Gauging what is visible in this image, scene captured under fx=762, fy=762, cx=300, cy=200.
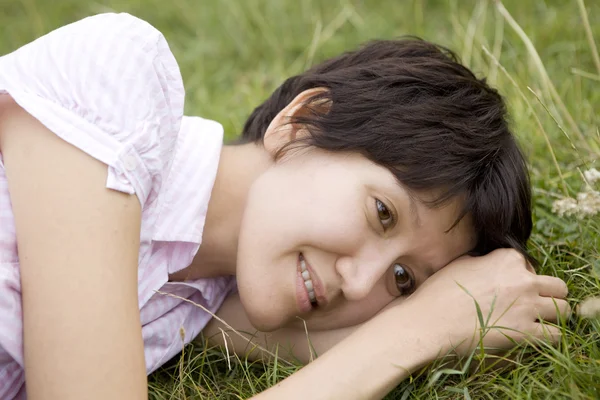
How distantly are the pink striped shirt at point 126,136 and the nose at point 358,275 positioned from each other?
40 centimetres

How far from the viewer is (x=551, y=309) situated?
1871mm

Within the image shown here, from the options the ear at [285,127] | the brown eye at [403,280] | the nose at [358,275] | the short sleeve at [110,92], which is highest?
the short sleeve at [110,92]

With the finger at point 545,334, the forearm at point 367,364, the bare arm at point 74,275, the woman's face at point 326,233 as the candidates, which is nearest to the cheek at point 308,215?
the woman's face at point 326,233

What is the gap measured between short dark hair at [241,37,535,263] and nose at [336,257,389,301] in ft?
0.68

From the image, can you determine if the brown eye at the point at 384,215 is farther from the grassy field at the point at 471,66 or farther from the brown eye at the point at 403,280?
the grassy field at the point at 471,66

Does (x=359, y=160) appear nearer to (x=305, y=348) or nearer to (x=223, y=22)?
(x=305, y=348)

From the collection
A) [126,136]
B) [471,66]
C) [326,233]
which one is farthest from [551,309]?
[471,66]

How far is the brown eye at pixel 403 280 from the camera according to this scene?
1.96 m

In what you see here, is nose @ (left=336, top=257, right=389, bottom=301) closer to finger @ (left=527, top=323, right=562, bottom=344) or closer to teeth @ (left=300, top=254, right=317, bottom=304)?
teeth @ (left=300, top=254, right=317, bottom=304)

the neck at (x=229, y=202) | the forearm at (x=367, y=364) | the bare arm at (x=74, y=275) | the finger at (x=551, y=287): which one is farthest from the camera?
the neck at (x=229, y=202)

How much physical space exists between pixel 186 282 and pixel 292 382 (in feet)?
1.98

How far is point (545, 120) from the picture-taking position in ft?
9.66

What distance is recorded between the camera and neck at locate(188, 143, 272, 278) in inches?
81.0

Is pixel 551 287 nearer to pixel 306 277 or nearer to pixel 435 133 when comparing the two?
pixel 435 133
